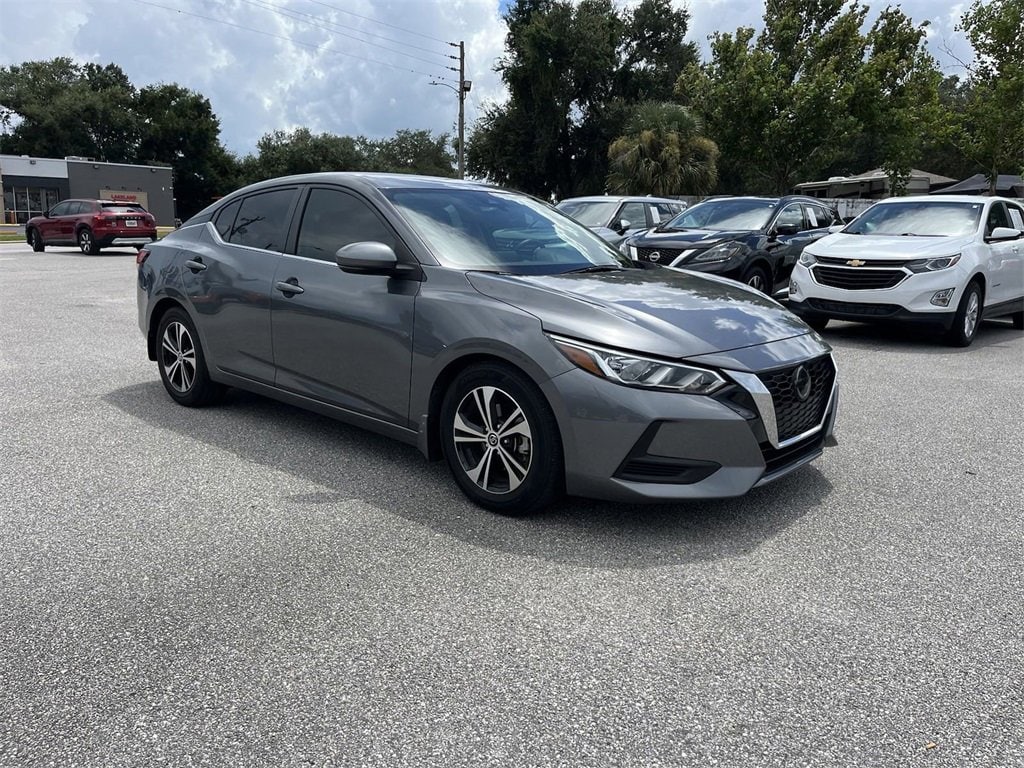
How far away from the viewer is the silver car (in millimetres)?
3588

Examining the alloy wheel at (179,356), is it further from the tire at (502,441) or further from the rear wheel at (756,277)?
the rear wheel at (756,277)

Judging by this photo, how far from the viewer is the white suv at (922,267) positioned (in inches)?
353

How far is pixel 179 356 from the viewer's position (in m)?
5.86

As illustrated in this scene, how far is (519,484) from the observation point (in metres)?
3.84

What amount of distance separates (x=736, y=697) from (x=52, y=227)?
2687cm

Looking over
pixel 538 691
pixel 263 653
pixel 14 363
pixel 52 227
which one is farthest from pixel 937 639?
pixel 52 227

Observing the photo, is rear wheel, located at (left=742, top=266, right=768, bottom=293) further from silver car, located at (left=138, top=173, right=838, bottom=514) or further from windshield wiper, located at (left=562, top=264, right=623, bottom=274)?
windshield wiper, located at (left=562, top=264, right=623, bottom=274)

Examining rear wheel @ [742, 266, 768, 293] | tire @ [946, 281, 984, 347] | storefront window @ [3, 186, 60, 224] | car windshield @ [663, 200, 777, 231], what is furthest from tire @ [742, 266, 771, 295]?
storefront window @ [3, 186, 60, 224]

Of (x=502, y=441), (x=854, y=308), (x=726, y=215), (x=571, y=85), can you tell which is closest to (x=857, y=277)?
(x=854, y=308)

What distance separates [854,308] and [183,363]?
692cm

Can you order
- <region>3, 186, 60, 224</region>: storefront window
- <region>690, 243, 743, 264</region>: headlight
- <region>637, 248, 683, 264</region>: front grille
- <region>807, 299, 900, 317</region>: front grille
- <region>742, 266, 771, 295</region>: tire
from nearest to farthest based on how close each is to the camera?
<region>807, 299, 900, 317</region>: front grille < <region>690, 243, 743, 264</region>: headlight < <region>742, 266, 771, 295</region>: tire < <region>637, 248, 683, 264</region>: front grille < <region>3, 186, 60, 224</region>: storefront window

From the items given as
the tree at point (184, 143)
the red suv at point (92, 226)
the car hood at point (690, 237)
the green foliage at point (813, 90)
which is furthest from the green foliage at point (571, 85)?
the car hood at point (690, 237)

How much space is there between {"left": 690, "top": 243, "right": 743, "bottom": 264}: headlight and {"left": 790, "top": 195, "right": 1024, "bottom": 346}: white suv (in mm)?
1114

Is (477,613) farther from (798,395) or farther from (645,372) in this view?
(798,395)
